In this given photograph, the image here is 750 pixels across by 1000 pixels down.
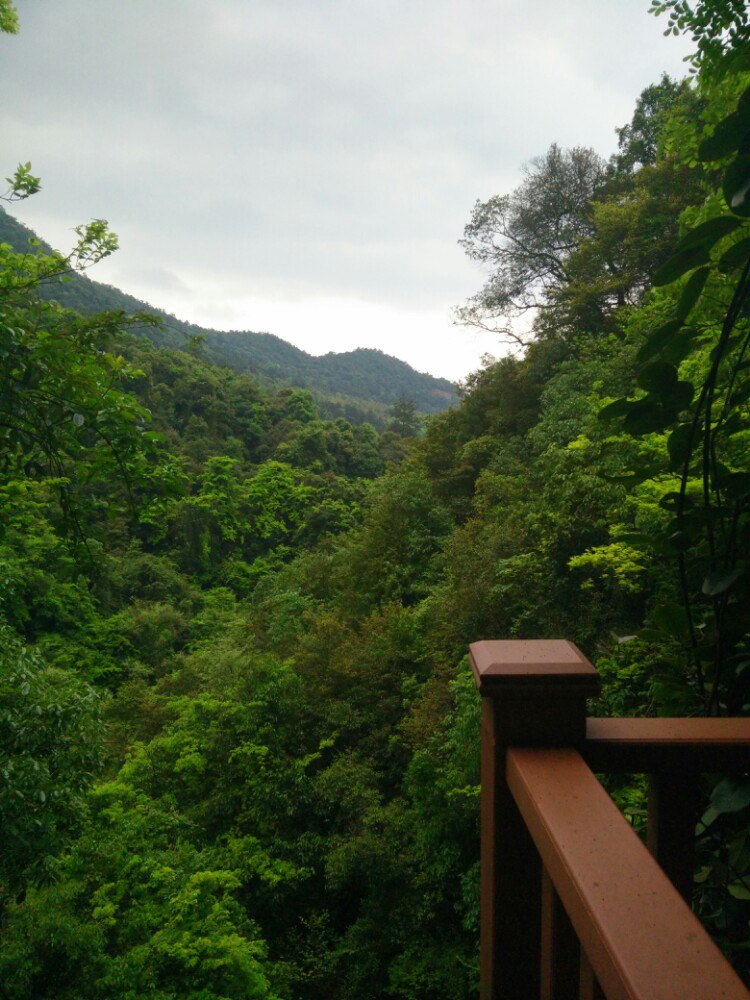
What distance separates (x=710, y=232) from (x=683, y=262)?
0.14 feet

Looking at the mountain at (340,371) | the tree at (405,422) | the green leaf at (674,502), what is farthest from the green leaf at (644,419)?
the mountain at (340,371)

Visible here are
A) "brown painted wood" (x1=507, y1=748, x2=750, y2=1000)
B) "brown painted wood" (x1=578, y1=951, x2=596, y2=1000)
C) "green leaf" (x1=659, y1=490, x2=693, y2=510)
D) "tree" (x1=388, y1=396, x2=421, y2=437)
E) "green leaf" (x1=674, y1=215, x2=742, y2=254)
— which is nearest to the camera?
"brown painted wood" (x1=507, y1=748, x2=750, y2=1000)

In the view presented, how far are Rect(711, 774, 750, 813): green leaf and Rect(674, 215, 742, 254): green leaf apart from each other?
580 mm

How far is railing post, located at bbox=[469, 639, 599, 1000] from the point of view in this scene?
0.67 m

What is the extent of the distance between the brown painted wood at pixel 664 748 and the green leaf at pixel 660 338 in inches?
16.8

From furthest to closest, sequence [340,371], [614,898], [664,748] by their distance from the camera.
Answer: [340,371]
[664,748]
[614,898]

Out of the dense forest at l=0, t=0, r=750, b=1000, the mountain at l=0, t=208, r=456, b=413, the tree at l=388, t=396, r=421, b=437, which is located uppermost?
the mountain at l=0, t=208, r=456, b=413

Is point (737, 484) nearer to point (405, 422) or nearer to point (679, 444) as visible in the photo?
point (679, 444)

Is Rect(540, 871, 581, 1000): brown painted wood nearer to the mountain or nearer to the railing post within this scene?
the railing post

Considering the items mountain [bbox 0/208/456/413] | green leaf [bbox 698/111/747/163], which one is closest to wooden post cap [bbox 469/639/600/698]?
green leaf [bbox 698/111/747/163]

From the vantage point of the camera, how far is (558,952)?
59 centimetres

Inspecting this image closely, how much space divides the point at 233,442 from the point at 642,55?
2542cm

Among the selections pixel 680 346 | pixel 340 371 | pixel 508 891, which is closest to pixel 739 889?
pixel 508 891

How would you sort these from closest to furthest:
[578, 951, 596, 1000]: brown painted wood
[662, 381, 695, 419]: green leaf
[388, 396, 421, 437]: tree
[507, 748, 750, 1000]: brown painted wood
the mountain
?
[507, 748, 750, 1000]: brown painted wood → [578, 951, 596, 1000]: brown painted wood → [662, 381, 695, 419]: green leaf → [388, 396, 421, 437]: tree → the mountain
